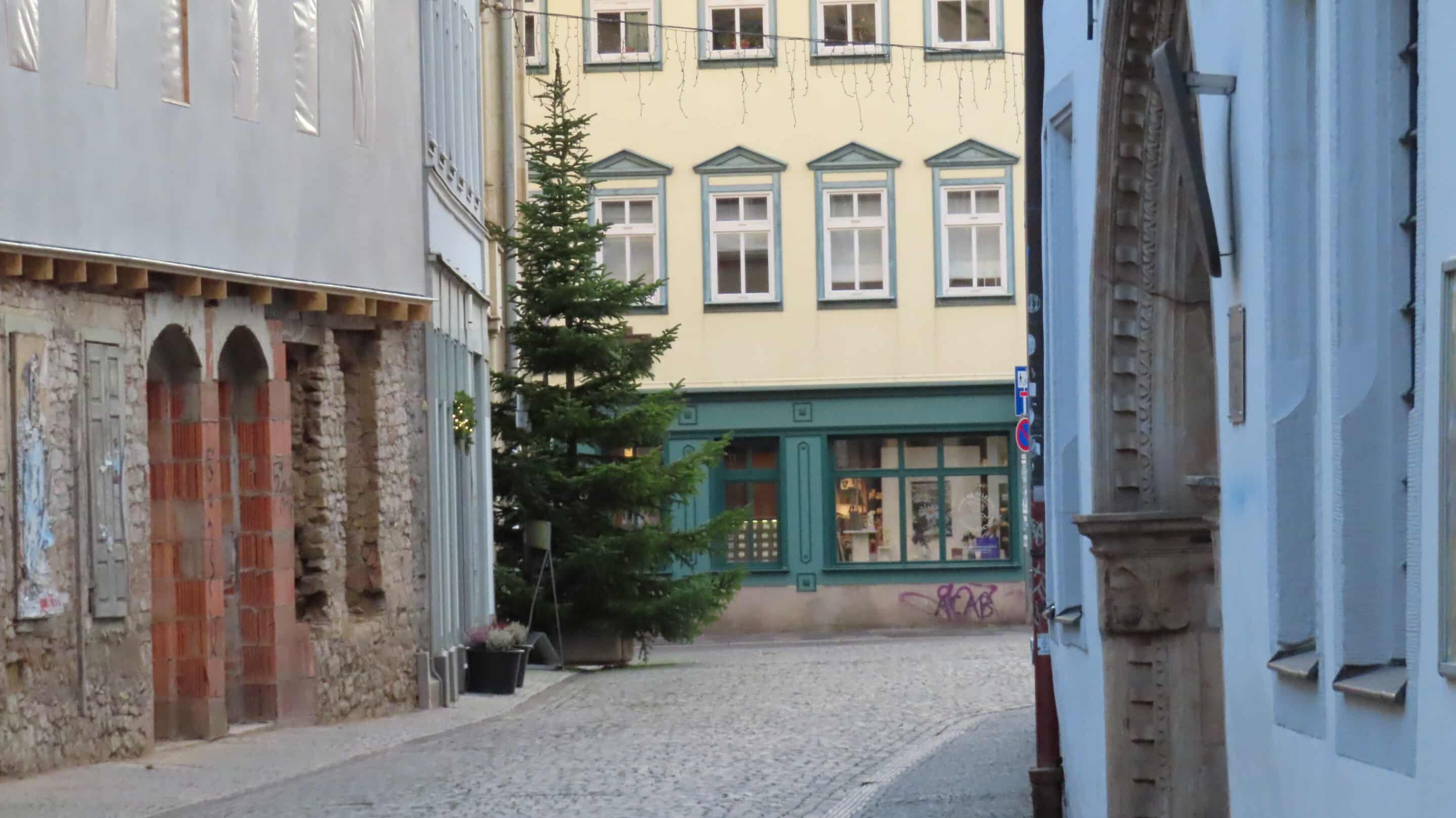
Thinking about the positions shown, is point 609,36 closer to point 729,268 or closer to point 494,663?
point 729,268

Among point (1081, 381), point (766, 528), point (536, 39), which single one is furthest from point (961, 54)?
point (1081, 381)

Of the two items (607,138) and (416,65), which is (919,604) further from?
(416,65)

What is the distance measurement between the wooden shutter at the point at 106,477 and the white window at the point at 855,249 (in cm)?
2018

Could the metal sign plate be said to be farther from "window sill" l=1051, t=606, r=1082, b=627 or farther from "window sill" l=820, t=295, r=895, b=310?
"window sill" l=820, t=295, r=895, b=310

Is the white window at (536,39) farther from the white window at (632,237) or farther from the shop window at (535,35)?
the white window at (632,237)

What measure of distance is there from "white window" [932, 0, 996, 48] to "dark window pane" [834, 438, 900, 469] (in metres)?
6.22

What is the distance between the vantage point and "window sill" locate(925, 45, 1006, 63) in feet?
120

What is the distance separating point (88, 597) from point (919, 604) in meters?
20.9

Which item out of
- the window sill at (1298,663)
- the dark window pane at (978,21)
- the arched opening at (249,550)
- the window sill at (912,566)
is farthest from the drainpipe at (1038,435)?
the dark window pane at (978,21)

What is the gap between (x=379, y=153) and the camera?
72.0ft

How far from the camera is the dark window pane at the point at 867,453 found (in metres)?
36.2

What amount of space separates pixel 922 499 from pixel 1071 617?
24914mm

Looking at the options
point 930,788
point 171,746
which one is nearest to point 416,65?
point 171,746

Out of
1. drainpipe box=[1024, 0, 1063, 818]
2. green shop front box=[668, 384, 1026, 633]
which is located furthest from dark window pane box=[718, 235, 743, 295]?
drainpipe box=[1024, 0, 1063, 818]
